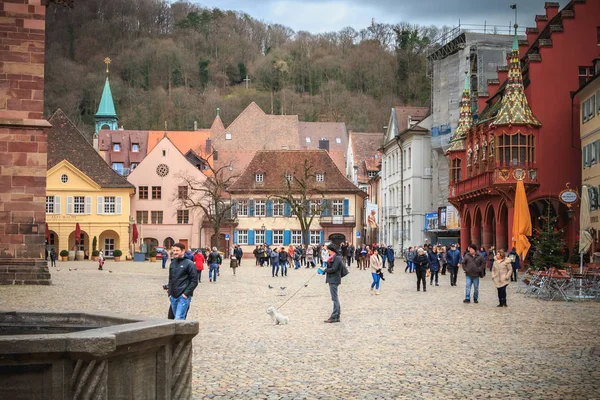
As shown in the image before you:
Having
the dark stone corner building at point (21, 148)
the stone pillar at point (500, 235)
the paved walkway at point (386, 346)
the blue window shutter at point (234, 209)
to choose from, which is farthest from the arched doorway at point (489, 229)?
the blue window shutter at point (234, 209)

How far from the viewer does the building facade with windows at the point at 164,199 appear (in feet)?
278

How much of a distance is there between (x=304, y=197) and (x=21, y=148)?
4528cm

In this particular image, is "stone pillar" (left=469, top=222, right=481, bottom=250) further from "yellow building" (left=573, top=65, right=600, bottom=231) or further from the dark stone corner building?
the dark stone corner building

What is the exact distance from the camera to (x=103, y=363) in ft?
21.1

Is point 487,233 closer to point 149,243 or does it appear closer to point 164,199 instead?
point 164,199

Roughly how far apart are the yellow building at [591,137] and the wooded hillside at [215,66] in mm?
73265

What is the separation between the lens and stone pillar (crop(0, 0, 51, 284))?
95.0 feet

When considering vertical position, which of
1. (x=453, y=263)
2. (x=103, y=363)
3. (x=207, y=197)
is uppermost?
(x=207, y=197)

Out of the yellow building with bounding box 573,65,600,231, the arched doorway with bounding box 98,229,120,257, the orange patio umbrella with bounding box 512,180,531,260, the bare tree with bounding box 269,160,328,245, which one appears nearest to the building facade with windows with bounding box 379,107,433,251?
the bare tree with bounding box 269,160,328,245

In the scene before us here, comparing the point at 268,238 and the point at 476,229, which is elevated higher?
the point at 476,229

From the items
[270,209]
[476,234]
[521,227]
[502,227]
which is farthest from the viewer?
[270,209]

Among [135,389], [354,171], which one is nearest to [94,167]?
[354,171]

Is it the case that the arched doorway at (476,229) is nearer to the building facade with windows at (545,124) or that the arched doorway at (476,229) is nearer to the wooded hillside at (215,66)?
the building facade with windows at (545,124)

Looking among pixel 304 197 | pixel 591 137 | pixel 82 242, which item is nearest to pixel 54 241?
pixel 82 242
